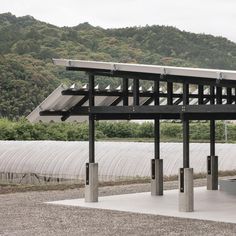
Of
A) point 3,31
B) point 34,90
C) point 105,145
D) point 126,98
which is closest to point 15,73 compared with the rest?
point 34,90

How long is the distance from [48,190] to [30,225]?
317 inches

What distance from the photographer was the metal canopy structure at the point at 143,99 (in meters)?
14.1

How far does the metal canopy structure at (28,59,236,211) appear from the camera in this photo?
14.1m

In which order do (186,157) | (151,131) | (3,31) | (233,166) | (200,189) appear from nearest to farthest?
(186,157)
(200,189)
(233,166)
(151,131)
(3,31)

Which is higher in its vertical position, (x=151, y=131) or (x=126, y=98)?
(x=126, y=98)

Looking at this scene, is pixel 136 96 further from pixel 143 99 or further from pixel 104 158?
pixel 104 158

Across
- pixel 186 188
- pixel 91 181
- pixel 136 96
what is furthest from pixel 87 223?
pixel 136 96

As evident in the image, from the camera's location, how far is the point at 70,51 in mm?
82625

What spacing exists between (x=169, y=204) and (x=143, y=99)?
9.80 ft

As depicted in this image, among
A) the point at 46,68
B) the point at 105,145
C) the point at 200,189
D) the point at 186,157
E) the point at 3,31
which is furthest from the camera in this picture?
the point at 3,31

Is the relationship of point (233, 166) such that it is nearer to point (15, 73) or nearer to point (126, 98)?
point (126, 98)

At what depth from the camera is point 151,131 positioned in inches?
2319

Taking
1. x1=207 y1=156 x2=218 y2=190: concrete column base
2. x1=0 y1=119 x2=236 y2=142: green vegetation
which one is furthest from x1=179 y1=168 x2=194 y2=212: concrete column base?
x1=0 y1=119 x2=236 y2=142: green vegetation

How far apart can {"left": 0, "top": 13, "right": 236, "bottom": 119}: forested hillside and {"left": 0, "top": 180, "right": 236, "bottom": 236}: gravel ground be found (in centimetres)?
5347
